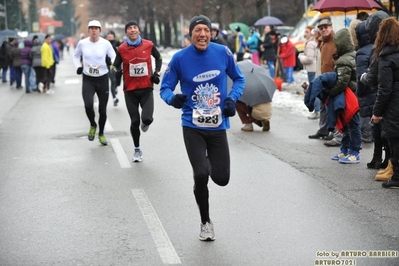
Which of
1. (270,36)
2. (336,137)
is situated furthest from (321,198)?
(270,36)

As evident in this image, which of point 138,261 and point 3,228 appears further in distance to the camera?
point 3,228

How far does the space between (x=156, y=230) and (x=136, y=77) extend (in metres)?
4.58

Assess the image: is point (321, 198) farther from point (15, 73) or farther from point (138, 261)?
point (15, 73)

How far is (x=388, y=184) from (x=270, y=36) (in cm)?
1821

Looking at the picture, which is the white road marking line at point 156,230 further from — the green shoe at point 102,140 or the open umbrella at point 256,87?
the open umbrella at point 256,87

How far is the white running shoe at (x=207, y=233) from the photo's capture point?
6.98 metres

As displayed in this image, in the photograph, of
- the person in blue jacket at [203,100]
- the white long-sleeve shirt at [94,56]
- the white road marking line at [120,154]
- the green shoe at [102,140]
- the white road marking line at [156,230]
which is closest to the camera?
the white road marking line at [156,230]

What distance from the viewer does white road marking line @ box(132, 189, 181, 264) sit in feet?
21.3

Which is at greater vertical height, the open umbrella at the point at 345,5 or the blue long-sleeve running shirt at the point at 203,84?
the open umbrella at the point at 345,5

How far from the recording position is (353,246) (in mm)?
6676

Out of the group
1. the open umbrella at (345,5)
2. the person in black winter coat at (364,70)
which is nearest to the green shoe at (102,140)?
the person in black winter coat at (364,70)

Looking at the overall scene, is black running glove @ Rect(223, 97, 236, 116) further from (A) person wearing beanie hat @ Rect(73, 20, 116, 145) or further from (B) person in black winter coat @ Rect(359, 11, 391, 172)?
(A) person wearing beanie hat @ Rect(73, 20, 116, 145)

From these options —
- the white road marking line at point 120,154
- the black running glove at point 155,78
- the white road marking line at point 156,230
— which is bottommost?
the white road marking line at point 120,154

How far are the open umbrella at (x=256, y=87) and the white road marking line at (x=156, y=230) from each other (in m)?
5.57
